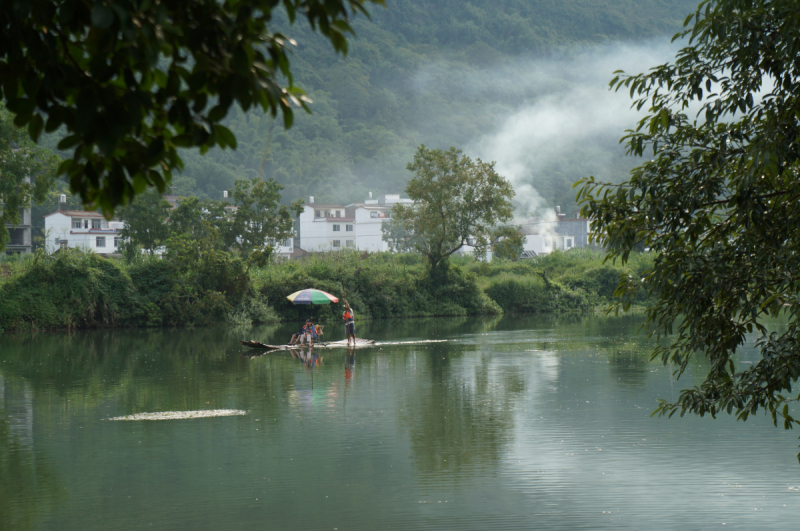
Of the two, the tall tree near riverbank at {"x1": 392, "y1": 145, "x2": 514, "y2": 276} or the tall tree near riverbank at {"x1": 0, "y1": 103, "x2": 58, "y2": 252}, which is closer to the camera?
the tall tree near riverbank at {"x1": 0, "y1": 103, "x2": 58, "y2": 252}

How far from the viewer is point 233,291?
42.7m

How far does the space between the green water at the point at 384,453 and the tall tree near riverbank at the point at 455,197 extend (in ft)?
94.4

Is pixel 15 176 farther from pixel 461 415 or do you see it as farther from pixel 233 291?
pixel 461 415

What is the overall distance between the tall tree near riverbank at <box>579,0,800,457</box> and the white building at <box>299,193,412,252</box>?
98.9 m

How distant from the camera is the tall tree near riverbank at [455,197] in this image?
163ft

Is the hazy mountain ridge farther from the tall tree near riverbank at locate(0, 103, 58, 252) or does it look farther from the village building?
the tall tree near riverbank at locate(0, 103, 58, 252)

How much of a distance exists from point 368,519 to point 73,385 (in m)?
12.4

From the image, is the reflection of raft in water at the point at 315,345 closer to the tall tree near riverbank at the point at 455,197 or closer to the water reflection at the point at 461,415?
the water reflection at the point at 461,415

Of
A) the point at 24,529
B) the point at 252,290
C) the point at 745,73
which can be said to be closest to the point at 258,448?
the point at 24,529

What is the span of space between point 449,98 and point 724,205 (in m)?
146

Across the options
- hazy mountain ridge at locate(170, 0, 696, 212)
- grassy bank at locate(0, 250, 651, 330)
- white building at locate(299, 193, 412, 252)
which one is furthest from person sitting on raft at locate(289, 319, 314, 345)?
white building at locate(299, 193, 412, 252)

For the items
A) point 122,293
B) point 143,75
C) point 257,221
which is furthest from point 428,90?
point 143,75

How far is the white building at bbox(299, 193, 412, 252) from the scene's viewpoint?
106m

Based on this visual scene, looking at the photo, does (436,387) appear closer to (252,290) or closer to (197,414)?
(197,414)
